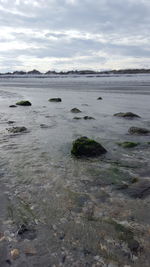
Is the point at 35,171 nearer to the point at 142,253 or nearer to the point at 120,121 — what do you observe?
the point at 142,253

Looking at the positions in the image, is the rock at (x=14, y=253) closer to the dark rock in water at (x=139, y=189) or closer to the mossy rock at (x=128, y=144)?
the dark rock in water at (x=139, y=189)

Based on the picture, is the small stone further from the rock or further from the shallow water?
the rock

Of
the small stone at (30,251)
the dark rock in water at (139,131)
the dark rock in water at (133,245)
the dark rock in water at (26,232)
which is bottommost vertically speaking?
the small stone at (30,251)

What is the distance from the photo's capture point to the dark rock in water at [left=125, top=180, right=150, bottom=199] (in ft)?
19.1

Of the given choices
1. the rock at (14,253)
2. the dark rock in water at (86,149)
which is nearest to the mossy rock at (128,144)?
the dark rock in water at (86,149)

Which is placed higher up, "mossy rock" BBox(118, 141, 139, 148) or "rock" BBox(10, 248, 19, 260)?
"mossy rock" BBox(118, 141, 139, 148)

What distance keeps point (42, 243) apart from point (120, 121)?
11.7 m

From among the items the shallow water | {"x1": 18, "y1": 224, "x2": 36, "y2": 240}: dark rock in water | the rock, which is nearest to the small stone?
the shallow water

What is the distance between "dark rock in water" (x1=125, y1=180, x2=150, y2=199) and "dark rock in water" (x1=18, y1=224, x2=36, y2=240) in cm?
260

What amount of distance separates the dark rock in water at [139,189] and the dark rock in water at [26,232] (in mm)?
2597

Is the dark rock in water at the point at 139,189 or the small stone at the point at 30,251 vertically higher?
the dark rock in water at the point at 139,189

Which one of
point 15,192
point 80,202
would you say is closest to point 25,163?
point 15,192

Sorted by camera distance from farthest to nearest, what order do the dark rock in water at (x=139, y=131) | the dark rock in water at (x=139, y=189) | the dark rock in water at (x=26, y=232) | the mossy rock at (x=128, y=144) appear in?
1. the dark rock in water at (x=139, y=131)
2. the mossy rock at (x=128, y=144)
3. the dark rock in water at (x=139, y=189)
4. the dark rock in water at (x=26, y=232)

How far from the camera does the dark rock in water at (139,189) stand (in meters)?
5.83
